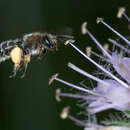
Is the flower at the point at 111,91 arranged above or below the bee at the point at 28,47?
below

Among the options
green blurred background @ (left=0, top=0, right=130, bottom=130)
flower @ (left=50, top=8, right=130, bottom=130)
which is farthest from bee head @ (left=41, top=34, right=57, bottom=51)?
green blurred background @ (left=0, top=0, right=130, bottom=130)

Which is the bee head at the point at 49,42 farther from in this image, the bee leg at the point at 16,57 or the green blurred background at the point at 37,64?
the green blurred background at the point at 37,64

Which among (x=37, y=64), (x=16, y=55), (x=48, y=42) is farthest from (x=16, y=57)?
(x=37, y=64)

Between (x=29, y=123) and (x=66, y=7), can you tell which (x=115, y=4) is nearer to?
(x=66, y=7)

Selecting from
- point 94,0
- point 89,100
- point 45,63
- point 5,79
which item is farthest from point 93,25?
point 89,100

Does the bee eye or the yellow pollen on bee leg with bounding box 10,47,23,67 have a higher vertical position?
the bee eye

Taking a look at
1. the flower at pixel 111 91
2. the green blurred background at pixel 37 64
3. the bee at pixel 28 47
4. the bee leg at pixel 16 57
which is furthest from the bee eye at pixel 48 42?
the green blurred background at pixel 37 64

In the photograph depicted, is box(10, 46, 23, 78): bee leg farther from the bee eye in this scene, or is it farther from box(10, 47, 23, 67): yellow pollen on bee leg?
the bee eye
